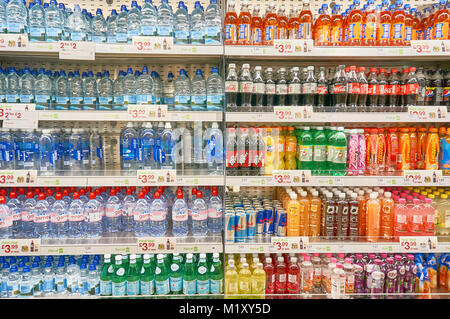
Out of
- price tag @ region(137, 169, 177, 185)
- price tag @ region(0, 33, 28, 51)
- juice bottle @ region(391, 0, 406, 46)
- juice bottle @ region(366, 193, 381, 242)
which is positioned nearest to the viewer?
price tag @ region(0, 33, 28, 51)

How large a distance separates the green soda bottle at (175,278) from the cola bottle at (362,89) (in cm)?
185

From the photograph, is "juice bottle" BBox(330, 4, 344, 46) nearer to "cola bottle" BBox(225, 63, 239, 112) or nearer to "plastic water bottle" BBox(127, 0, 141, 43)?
"cola bottle" BBox(225, 63, 239, 112)

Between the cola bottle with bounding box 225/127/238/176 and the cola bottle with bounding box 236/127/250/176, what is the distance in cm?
3

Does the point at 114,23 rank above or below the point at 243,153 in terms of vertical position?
above

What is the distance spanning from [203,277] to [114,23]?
84.7 inches

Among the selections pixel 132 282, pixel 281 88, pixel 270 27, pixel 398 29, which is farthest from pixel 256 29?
pixel 132 282

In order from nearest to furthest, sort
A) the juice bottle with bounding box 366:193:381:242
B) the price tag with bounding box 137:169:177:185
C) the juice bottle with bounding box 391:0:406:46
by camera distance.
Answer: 1. the price tag with bounding box 137:169:177:185
2. the juice bottle with bounding box 391:0:406:46
3. the juice bottle with bounding box 366:193:381:242

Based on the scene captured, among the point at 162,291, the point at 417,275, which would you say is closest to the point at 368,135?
the point at 417,275

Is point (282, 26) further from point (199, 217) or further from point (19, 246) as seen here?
point (19, 246)

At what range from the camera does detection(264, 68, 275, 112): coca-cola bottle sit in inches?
84.6

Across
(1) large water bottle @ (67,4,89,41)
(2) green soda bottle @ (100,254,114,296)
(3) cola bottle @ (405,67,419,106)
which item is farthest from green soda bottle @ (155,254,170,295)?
(3) cola bottle @ (405,67,419,106)

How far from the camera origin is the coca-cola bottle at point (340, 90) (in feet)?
7.05

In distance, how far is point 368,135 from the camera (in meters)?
2.30

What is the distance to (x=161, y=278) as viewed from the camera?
215 centimetres
